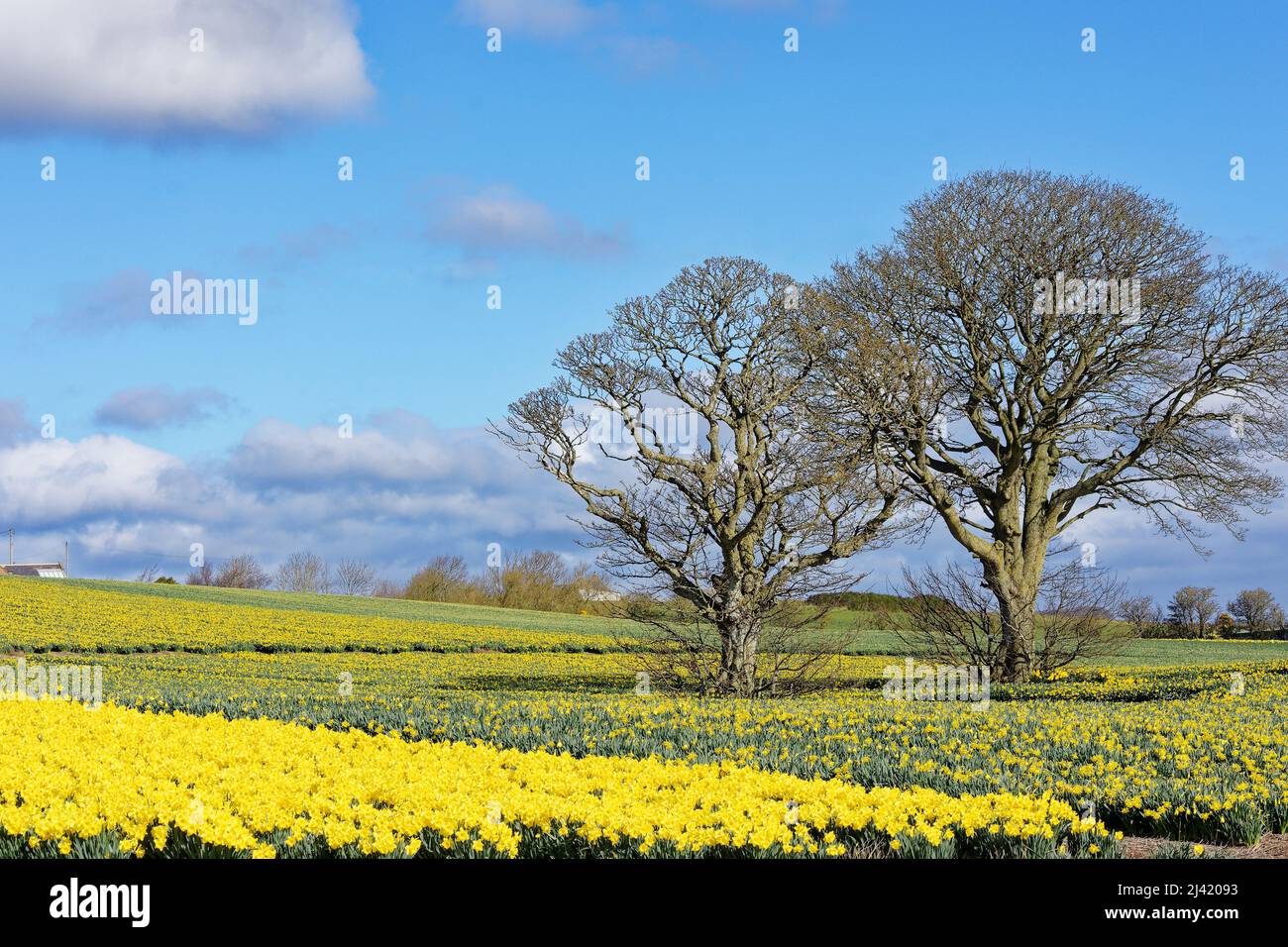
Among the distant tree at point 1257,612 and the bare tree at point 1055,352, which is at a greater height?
the bare tree at point 1055,352

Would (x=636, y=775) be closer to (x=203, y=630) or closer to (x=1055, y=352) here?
(x=1055, y=352)

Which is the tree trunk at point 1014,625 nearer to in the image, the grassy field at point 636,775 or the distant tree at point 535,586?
the grassy field at point 636,775

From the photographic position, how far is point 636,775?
8.32 m

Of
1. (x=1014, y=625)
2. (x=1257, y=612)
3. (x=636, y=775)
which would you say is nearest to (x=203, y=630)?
(x=1014, y=625)

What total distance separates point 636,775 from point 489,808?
6.24ft

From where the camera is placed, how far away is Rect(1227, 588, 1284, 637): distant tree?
70.2 meters

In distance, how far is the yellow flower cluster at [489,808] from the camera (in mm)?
6152

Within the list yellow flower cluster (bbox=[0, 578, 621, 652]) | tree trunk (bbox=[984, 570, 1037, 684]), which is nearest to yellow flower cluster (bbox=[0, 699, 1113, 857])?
tree trunk (bbox=[984, 570, 1037, 684])

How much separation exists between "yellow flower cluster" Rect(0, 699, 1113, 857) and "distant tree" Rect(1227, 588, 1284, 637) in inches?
2916

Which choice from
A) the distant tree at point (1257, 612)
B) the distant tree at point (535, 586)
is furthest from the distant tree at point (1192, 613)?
the distant tree at point (535, 586)

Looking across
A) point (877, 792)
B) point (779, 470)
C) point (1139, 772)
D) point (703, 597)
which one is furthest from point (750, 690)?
point (877, 792)

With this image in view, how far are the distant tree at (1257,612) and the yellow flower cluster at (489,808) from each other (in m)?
74.1

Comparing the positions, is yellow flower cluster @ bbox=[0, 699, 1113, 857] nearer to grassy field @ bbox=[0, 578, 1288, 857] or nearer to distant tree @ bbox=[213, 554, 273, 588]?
grassy field @ bbox=[0, 578, 1288, 857]
